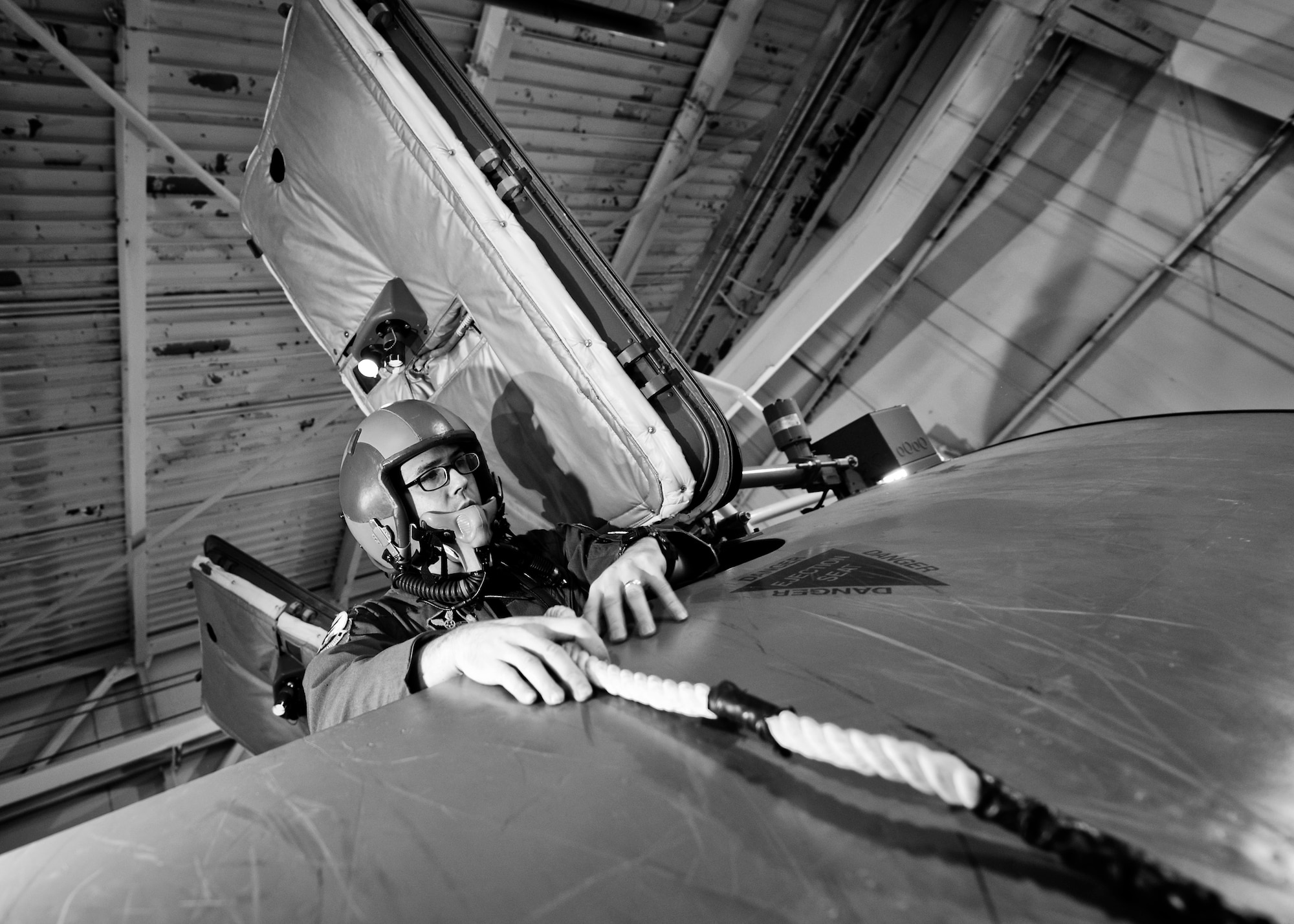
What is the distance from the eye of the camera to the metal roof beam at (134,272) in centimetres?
266

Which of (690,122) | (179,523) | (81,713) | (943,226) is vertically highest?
(690,122)

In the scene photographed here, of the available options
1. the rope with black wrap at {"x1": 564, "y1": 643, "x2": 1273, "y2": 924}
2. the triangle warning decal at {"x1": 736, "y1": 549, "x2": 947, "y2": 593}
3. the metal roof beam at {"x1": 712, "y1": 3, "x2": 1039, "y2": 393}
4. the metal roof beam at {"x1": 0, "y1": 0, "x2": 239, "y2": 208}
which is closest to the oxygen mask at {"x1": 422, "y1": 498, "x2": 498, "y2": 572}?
the triangle warning decal at {"x1": 736, "y1": 549, "x2": 947, "y2": 593}

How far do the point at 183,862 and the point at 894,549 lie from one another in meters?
1.02

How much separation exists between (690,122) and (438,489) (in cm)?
345

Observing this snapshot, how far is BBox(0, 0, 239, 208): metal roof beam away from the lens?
2363 millimetres

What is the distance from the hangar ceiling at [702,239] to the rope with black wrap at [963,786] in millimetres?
3414

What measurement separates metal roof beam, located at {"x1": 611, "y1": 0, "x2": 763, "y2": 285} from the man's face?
2.33 meters

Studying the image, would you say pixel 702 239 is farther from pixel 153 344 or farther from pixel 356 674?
pixel 356 674

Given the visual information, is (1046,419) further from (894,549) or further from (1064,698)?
(1064,698)

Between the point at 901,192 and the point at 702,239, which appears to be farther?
the point at 702,239

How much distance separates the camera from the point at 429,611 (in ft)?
5.51

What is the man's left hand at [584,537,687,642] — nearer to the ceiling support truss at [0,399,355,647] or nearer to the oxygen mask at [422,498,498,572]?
the oxygen mask at [422,498,498,572]

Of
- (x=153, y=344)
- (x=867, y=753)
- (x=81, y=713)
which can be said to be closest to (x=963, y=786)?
(x=867, y=753)

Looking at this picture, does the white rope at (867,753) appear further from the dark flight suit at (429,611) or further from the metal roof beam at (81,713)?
the metal roof beam at (81,713)
